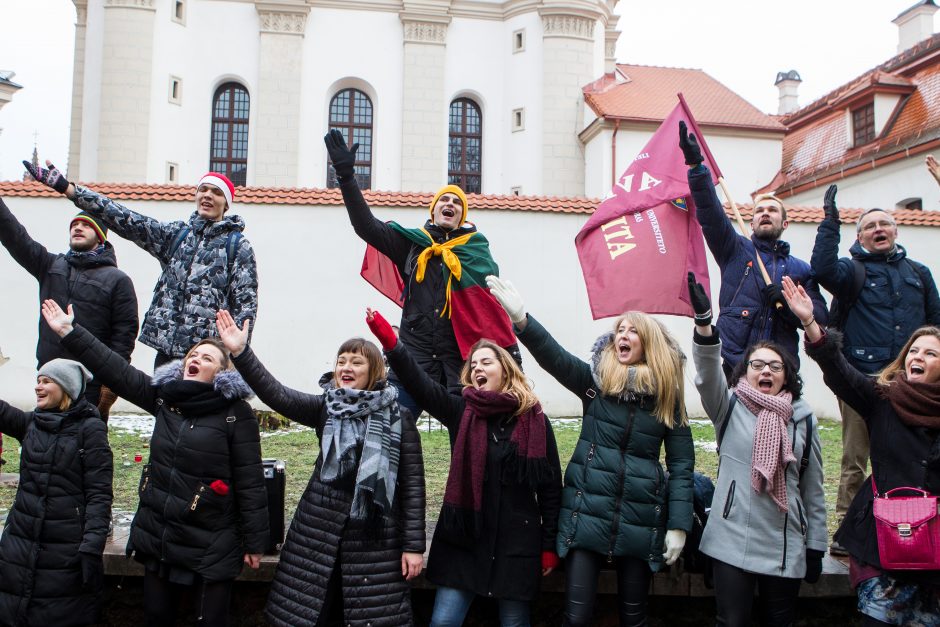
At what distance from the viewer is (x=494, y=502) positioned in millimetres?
3621

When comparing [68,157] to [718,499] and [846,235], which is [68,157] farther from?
[718,499]

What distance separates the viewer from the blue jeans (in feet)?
11.9

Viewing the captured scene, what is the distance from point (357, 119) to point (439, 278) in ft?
71.2

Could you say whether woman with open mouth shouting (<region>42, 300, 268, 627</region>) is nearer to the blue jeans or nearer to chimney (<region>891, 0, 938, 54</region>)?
the blue jeans

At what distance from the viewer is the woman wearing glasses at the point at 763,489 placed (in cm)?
347

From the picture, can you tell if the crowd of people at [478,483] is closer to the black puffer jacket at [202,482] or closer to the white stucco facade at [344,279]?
the black puffer jacket at [202,482]

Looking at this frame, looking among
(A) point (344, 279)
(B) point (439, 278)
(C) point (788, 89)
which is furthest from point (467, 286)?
(C) point (788, 89)

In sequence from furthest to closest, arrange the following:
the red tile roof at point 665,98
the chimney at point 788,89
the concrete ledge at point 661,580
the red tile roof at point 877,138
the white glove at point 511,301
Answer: the chimney at point 788,89 → the red tile roof at point 665,98 → the red tile roof at point 877,138 → the concrete ledge at point 661,580 → the white glove at point 511,301

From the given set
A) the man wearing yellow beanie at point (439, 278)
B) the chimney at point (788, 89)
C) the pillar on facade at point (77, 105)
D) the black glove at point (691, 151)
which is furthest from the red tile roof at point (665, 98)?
the man wearing yellow beanie at point (439, 278)

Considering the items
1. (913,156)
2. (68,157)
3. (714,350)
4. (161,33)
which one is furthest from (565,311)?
(68,157)

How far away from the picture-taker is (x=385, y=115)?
2459 cm

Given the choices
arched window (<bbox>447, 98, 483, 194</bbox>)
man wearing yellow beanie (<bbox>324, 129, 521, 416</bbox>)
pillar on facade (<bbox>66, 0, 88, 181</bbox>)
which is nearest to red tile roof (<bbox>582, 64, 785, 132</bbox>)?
arched window (<bbox>447, 98, 483, 194</bbox>)

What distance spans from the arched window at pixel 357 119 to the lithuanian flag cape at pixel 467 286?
2101 cm

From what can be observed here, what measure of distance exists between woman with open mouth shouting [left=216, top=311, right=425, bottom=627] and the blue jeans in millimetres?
190
